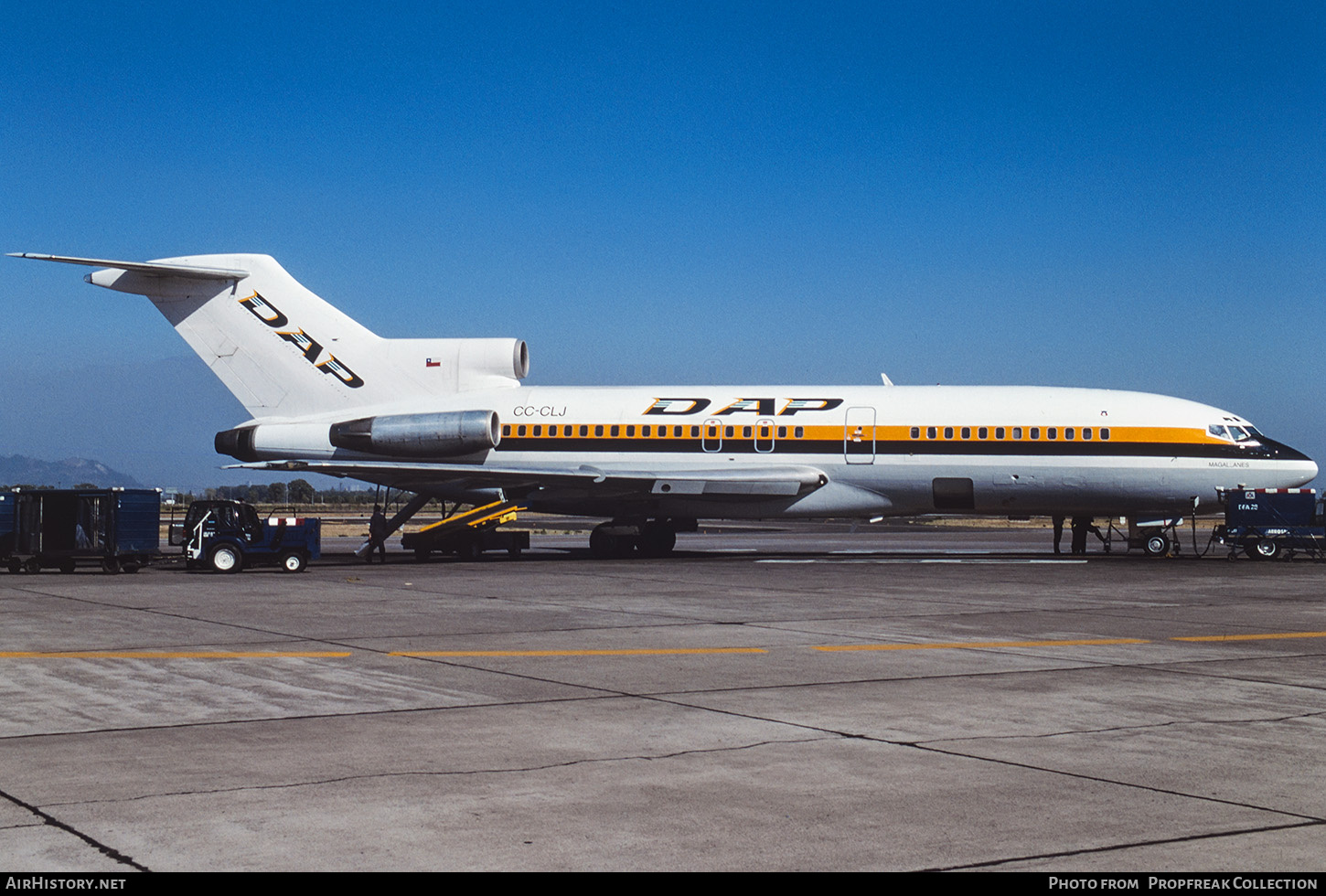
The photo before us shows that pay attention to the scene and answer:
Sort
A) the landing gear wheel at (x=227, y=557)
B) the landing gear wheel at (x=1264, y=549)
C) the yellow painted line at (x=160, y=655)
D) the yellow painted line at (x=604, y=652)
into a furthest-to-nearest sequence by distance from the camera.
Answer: the landing gear wheel at (x=1264, y=549), the landing gear wheel at (x=227, y=557), the yellow painted line at (x=604, y=652), the yellow painted line at (x=160, y=655)

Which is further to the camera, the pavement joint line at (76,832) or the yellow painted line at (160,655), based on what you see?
the yellow painted line at (160,655)

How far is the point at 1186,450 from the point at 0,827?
95.4 feet

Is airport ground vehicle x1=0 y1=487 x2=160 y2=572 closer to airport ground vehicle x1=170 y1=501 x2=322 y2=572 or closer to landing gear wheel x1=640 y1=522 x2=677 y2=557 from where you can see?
airport ground vehicle x1=170 y1=501 x2=322 y2=572

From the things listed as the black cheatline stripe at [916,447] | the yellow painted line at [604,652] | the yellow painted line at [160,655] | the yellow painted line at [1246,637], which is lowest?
the yellow painted line at [604,652]

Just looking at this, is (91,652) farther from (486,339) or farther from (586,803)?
(486,339)

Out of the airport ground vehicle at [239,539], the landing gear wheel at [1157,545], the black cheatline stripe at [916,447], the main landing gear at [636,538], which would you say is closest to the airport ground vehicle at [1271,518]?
the black cheatline stripe at [916,447]

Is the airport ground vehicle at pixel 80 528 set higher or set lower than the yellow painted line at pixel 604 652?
higher

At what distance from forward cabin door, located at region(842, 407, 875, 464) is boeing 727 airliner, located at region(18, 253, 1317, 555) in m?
0.05

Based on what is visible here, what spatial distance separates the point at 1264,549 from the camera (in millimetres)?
31672

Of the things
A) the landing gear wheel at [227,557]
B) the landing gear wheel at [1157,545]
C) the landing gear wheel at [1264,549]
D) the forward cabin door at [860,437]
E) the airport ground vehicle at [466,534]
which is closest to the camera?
the landing gear wheel at [227,557]

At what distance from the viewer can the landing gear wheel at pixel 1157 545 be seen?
108 feet

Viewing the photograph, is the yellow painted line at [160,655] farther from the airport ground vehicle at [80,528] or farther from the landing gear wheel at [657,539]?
the landing gear wheel at [657,539]

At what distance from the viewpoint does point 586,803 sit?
6.91 m

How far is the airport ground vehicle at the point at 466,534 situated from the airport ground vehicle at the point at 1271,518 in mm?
17532
